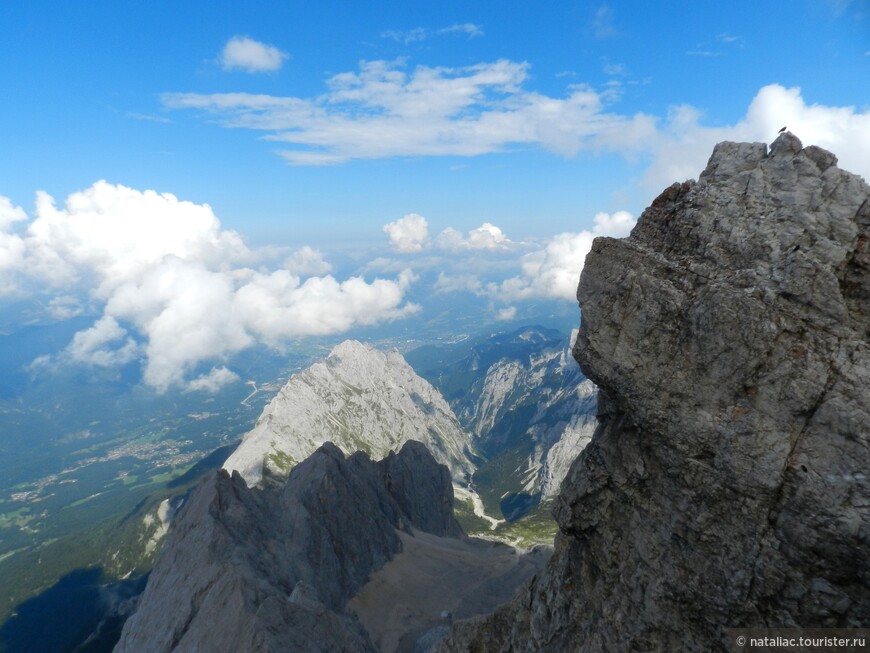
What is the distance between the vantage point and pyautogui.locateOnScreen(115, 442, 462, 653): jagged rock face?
1576 inches

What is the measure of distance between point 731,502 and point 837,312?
8.32 meters

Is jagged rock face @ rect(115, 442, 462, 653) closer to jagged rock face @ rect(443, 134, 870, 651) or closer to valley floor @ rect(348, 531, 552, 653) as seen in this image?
valley floor @ rect(348, 531, 552, 653)

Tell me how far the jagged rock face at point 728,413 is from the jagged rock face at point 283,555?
2677cm

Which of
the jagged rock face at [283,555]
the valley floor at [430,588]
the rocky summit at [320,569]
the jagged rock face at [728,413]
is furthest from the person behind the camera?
the valley floor at [430,588]

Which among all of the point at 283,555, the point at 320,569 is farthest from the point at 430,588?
the point at 283,555

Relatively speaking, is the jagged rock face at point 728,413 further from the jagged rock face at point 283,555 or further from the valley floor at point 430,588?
the valley floor at point 430,588

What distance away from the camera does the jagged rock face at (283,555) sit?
131ft

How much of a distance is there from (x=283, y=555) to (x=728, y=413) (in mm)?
68744

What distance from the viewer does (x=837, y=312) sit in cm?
1709

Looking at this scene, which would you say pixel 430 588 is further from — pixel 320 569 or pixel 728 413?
pixel 728 413

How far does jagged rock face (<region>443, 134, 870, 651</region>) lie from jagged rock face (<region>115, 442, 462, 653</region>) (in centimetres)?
2677

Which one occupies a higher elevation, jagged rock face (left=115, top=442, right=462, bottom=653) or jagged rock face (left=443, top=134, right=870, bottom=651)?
jagged rock face (left=443, top=134, right=870, bottom=651)

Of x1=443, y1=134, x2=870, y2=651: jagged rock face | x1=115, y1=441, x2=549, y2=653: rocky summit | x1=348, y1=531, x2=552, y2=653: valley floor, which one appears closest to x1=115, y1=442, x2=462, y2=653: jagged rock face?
x1=115, y1=441, x2=549, y2=653: rocky summit

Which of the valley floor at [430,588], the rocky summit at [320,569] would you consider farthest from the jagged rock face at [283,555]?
the valley floor at [430,588]
